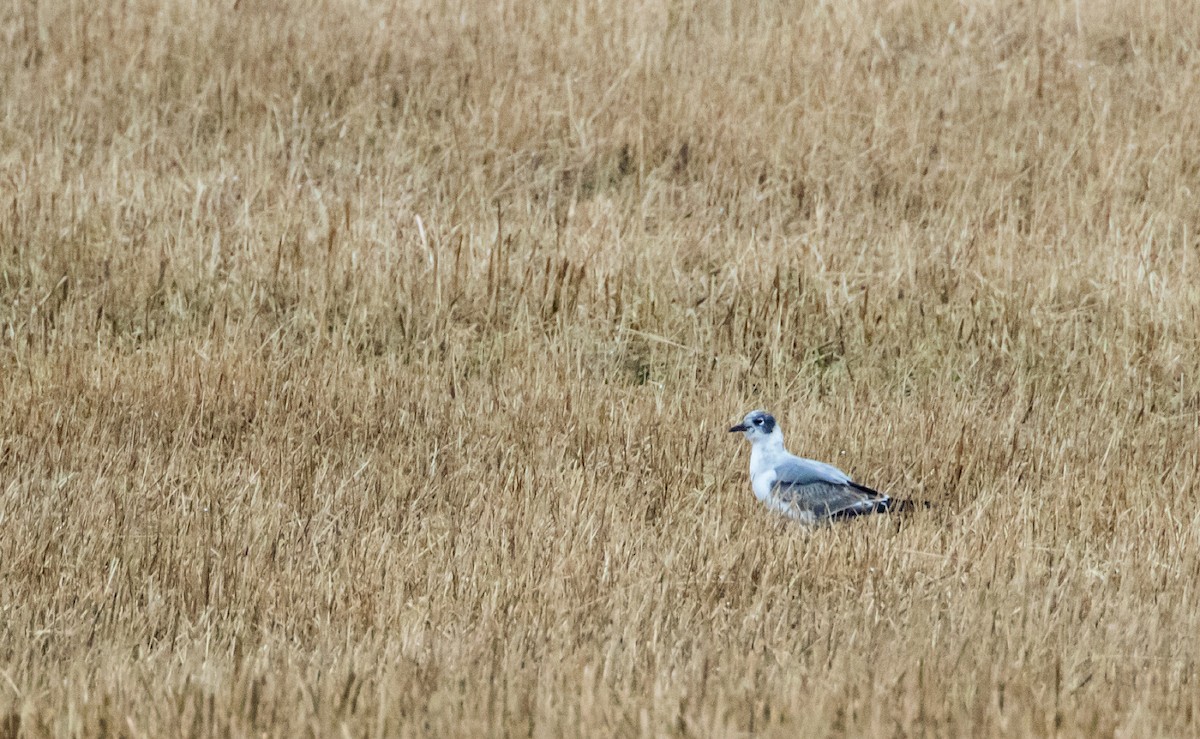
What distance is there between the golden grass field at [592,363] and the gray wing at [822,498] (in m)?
0.14

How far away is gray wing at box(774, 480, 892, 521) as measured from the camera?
4984 millimetres

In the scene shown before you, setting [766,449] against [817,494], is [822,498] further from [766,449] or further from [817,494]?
[766,449]

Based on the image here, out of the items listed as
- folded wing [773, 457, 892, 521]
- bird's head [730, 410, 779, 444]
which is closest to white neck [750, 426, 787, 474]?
bird's head [730, 410, 779, 444]

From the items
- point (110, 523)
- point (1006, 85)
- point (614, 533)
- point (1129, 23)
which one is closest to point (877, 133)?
point (1006, 85)

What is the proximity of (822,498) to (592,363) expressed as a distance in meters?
2.38

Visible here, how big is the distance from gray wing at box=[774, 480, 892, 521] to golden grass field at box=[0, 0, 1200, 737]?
14 cm

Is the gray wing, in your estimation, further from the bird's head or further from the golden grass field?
the bird's head

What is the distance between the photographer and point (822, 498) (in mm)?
5012

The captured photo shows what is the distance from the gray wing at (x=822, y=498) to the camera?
4.98m

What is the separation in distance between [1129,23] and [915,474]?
7.18 meters

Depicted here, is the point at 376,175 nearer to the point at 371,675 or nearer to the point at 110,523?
the point at 110,523

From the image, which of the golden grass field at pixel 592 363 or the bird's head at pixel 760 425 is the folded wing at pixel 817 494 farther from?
the bird's head at pixel 760 425

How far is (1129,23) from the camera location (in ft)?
37.5

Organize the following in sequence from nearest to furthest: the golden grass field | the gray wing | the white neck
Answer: the golden grass field, the gray wing, the white neck
